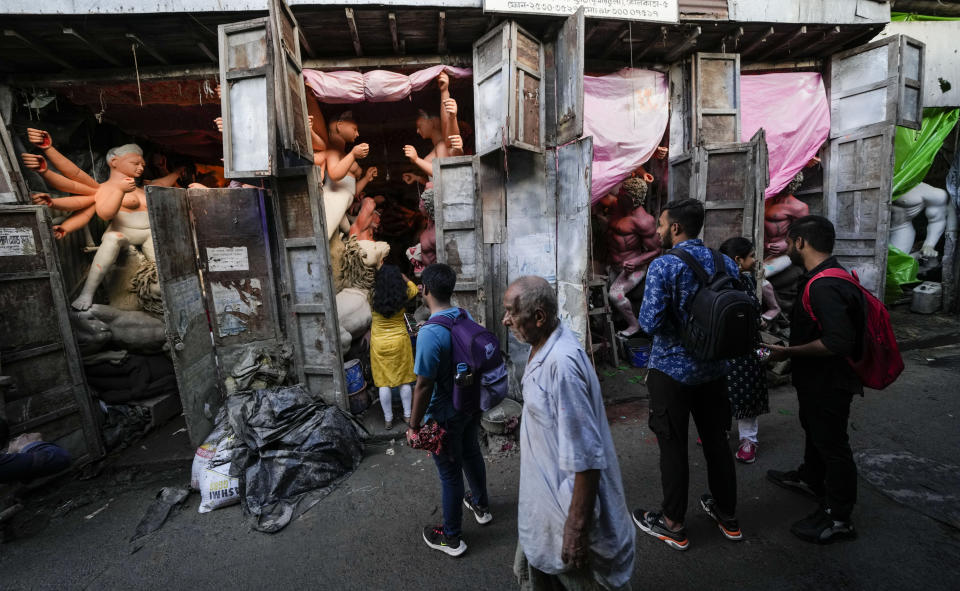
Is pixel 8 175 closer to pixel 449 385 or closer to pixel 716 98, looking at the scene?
pixel 449 385

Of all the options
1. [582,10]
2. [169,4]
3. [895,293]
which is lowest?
[895,293]

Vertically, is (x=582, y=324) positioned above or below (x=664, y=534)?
above

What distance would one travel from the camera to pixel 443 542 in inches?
105

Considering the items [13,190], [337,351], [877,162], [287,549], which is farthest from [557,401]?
[877,162]

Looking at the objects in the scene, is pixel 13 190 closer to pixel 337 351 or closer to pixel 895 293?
pixel 337 351

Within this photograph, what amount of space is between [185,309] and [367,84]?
119 inches

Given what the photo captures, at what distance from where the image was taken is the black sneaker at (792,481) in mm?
3025

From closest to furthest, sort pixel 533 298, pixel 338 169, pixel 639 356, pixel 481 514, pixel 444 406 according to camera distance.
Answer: pixel 533 298 → pixel 444 406 → pixel 481 514 → pixel 338 169 → pixel 639 356

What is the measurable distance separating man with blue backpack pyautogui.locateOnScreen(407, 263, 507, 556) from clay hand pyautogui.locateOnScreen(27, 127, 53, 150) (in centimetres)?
469

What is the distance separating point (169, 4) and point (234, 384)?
373 cm

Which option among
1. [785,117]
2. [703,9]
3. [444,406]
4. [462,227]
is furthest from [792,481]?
[785,117]

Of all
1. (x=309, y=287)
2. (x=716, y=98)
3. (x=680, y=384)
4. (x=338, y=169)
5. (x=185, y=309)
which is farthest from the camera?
(x=716, y=98)

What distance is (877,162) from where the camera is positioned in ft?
18.9

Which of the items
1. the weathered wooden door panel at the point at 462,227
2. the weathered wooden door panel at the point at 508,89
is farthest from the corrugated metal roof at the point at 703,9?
the weathered wooden door panel at the point at 462,227
